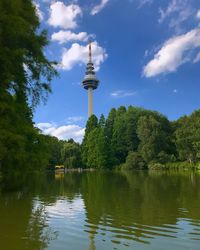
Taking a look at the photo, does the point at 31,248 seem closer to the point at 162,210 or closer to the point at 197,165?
the point at 162,210

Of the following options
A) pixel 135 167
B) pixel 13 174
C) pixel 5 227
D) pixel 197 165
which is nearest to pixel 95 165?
pixel 135 167

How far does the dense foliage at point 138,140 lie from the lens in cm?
7325

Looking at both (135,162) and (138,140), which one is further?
(138,140)

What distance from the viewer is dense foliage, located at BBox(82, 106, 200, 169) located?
73.2 metres

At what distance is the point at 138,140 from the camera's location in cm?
9294

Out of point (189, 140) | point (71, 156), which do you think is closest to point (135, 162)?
point (189, 140)

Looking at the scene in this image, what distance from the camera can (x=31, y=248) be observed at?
9.65 m

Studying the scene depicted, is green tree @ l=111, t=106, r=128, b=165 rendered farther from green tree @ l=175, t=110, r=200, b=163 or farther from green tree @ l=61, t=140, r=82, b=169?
green tree @ l=175, t=110, r=200, b=163

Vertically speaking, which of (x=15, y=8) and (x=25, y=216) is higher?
(x=15, y=8)

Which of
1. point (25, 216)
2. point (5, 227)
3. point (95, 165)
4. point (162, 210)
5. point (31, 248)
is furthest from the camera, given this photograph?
point (95, 165)

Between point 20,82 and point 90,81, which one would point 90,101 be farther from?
point 20,82

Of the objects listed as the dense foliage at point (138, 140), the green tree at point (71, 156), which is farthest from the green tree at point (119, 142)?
the green tree at point (71, 156)

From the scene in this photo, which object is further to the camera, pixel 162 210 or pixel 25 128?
pixel 25 128

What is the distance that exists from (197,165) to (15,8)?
188ft
